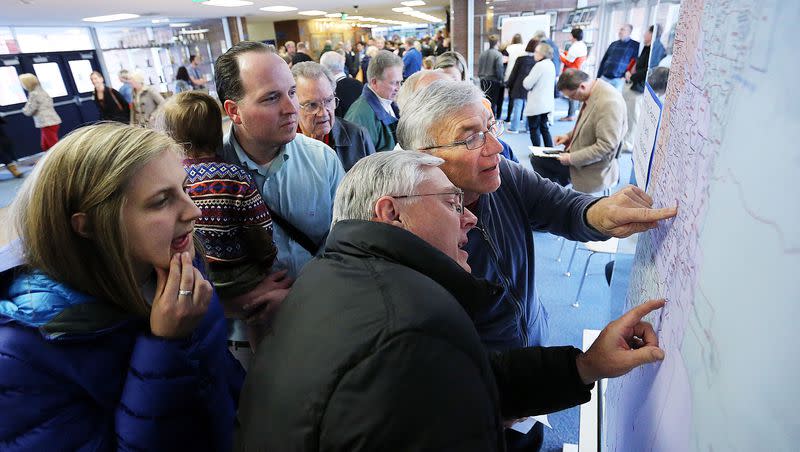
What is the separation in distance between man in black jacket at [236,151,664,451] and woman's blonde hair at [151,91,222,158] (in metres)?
0.88

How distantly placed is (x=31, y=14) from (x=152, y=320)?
11778 millimetres

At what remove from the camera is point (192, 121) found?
1497mm

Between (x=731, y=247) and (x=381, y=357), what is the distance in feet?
1.57

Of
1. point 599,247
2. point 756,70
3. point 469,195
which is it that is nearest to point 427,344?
point 756,70

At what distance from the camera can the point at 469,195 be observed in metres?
1.44

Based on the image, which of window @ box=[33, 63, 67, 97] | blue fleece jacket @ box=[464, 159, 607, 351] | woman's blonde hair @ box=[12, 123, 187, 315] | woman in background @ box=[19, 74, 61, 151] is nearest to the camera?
woman's blonde hair @ box=[12, 123, 187, 315]

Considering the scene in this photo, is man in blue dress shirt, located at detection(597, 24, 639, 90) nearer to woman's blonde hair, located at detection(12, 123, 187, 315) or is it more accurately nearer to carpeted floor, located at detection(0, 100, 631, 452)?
carpeted floor, located at detection(0, 100, 631, 452)

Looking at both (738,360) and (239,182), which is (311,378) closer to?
(738,360)

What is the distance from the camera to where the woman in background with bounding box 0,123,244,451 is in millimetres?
844

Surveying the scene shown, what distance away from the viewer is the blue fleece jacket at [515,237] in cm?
135

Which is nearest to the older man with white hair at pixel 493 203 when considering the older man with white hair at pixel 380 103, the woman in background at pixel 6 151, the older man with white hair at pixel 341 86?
the older man with white hair at pixel 380 103

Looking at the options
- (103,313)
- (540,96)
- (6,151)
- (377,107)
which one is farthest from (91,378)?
(6,151)

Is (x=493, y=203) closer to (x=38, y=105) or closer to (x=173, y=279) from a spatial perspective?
(x=173, y=279)

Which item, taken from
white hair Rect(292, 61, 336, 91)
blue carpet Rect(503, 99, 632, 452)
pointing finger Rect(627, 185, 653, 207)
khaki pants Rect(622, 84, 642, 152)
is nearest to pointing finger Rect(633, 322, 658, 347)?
pointing finger Rect(627, 185, 653, 207)
